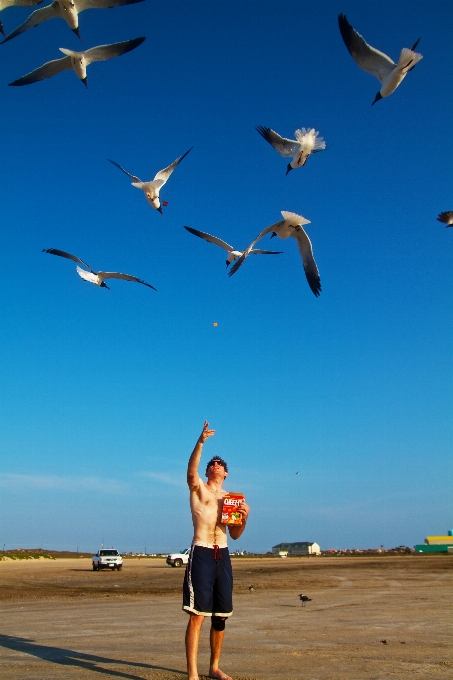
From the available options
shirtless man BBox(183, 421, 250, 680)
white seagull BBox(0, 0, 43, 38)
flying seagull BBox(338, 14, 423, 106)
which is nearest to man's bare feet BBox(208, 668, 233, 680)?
shirtless man BBox(183, 421, 250, 680)

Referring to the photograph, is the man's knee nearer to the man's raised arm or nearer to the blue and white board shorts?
the blue and white board shorts

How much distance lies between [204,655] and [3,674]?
2.26 metres

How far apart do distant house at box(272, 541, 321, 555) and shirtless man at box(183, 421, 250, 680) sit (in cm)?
8348

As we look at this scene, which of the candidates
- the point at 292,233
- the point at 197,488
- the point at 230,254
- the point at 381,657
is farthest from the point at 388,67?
the point at 381,657

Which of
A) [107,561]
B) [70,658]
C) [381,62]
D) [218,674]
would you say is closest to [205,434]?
[218,674]

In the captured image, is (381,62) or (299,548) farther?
(299,548)

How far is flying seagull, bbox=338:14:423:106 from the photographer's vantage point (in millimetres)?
11633

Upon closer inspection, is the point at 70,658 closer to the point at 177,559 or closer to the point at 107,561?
Answer: the point at 107,561

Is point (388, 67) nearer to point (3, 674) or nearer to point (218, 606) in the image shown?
point (218, 606)

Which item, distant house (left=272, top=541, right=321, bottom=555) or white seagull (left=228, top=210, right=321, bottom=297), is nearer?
white seagull (left=228, top=210, right=321, bottom=297)

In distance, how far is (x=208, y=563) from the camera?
590 cm

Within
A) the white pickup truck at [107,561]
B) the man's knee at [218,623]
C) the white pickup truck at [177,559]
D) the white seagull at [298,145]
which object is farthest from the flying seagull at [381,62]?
the white pickup truck at [177,559]

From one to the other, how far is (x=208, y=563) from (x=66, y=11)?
39.3 ft

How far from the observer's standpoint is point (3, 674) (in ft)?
18.9
